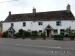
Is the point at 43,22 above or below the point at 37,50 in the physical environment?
above

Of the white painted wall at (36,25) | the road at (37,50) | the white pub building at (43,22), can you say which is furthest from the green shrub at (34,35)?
the road at (37,50)

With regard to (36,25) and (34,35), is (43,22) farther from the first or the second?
(34,35)

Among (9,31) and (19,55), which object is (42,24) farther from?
(19,55)

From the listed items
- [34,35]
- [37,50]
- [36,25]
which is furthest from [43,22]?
[37,50]

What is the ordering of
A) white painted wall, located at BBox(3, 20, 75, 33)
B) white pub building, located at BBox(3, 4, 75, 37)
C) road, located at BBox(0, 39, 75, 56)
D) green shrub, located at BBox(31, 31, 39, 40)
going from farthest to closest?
white pub building, located at BBox(3, 4, 75, 37) < white painted wall, located at BBox(3, 20, 75, 33) < green shrub, located at BBox(31, 31, 39, 40) < road, located at BBox(0, 39, 75, 56)

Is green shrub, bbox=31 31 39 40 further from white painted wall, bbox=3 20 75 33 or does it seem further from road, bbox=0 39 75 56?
road, bbox=0 39 75 56

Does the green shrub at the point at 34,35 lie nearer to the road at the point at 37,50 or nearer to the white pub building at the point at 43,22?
the white pub building at the point at 43,22

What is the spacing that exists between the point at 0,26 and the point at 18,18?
9958mm

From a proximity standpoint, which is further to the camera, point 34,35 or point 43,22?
point 43,22

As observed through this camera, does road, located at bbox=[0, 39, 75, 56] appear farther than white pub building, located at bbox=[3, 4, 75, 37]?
No

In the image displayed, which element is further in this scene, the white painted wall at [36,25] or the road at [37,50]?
the white painted wall at [36,25]

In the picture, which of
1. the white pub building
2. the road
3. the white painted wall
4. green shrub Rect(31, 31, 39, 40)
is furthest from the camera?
the white pub building

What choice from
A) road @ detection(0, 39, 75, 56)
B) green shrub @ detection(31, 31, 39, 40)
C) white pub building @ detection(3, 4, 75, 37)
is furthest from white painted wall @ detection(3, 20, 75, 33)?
road @ detection(0, 39, 75, 56)

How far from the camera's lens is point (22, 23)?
76500 millimetres
